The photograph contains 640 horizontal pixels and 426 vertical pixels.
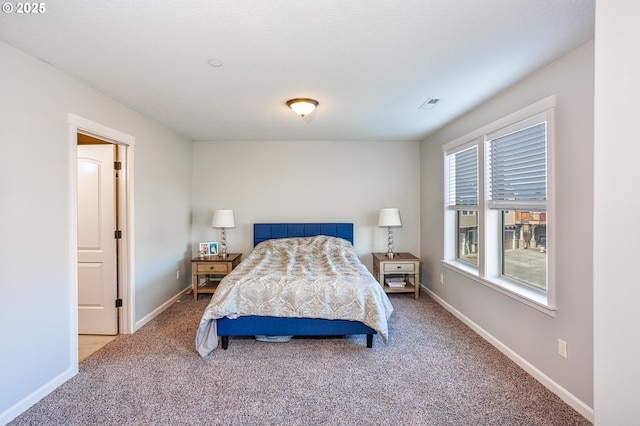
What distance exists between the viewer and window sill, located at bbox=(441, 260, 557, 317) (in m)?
2.21

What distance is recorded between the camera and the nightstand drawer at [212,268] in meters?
4.30

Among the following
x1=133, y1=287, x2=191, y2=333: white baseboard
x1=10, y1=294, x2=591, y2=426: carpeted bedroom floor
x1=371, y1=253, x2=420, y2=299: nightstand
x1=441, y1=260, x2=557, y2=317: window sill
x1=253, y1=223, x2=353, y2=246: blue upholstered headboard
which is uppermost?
x1=253, y1=223, x2=353, y2=246: blue upholstered headboard

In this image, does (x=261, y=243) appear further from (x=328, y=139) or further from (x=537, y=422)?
(x=537, y=422)

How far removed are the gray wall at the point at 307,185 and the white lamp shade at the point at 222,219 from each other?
41cm

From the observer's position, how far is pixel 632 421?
833 mm

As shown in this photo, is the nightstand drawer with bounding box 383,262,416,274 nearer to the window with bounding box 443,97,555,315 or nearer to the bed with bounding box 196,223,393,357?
the window with bounding box 443,97,555,315

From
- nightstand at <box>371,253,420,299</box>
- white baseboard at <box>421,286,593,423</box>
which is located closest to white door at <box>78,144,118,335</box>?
nightstand at <box>371,253,420,299</box>

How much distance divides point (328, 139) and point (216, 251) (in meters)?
2.49

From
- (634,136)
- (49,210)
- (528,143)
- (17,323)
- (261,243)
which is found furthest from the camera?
(261,243)

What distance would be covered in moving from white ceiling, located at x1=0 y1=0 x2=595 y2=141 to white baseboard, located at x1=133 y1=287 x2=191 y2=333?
7.83 feet

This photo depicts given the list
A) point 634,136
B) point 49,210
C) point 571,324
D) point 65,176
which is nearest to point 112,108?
point 65,176

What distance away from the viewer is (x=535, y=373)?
2.32m

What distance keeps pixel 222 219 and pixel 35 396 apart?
271cm

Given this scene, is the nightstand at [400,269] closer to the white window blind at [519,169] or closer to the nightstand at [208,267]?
the white window blind at [519,169]
